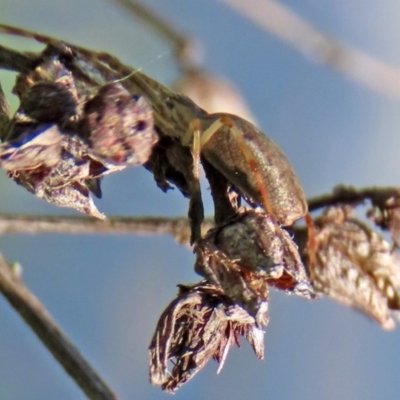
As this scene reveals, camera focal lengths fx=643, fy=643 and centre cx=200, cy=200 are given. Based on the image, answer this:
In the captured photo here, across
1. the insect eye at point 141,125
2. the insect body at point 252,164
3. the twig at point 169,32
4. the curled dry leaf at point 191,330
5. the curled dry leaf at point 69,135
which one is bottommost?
the curled dry leaf at point 191,330

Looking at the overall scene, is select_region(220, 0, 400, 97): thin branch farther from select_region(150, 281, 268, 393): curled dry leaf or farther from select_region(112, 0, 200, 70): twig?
select_region(150, 281, 268, 393): curled dry leaf

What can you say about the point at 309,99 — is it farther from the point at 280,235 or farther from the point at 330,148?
the point at 280,235

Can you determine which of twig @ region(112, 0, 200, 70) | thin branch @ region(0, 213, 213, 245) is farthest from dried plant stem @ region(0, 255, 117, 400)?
twig @ region(112, 0, 200, 70)

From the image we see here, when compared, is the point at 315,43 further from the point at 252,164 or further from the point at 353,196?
the point at 252,164

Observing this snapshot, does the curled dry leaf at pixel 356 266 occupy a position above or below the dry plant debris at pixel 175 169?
below

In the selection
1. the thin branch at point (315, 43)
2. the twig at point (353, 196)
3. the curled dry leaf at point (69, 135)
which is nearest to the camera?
the curled dry leaf at point (69, 135)

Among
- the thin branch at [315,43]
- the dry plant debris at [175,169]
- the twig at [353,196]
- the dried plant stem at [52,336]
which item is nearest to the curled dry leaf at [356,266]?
the twig at [353,196]

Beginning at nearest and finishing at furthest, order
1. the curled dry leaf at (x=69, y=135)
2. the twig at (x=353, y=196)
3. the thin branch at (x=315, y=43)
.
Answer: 1. the curled dry leaf at (x=69, y=135)
2. the twig at (x=353, y=196)
3. the thin branch at (x=315, y=43)

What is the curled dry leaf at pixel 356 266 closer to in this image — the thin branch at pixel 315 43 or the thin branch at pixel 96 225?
the thin branch at pixel 96 225
